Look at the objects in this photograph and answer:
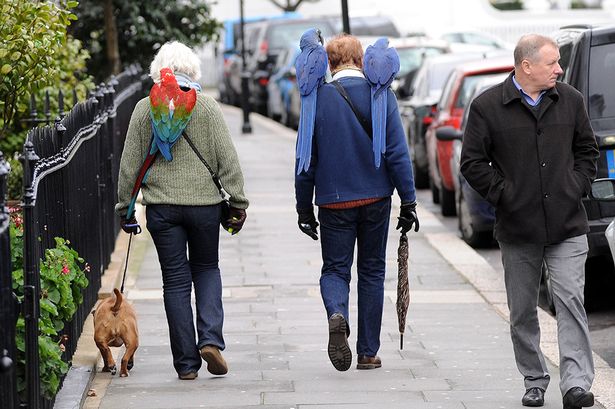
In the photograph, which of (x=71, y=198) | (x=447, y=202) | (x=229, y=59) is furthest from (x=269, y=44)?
(x=71, y=198)

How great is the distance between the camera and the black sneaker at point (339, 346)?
739 cm

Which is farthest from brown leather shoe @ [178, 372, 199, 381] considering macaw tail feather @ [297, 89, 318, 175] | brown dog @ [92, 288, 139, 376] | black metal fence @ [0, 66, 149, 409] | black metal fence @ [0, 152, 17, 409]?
black metal fence @ [0, 152, 17, 409]

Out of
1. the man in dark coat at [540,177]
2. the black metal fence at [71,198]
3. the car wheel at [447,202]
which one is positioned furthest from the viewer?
the car wheel at [447,202]

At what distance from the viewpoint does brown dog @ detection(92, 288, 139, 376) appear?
7410 millimetres

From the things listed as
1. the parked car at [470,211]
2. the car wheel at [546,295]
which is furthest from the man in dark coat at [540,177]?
the parked car at [470,211]

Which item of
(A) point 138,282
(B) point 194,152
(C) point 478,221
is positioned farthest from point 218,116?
(C) point 478,221

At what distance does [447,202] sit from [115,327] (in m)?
8.81

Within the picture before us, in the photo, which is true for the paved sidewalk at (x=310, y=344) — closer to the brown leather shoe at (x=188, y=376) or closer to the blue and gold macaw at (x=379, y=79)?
the brown leather shoe at (x=188, y=376)

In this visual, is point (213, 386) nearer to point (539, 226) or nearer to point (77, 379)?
point (77, 379)

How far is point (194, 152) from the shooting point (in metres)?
7.45

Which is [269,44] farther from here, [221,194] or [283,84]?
[221,194]

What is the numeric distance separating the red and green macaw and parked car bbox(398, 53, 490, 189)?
9.83 metres

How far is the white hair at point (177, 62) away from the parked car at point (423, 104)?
9.63 m

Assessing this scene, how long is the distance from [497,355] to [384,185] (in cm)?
121
